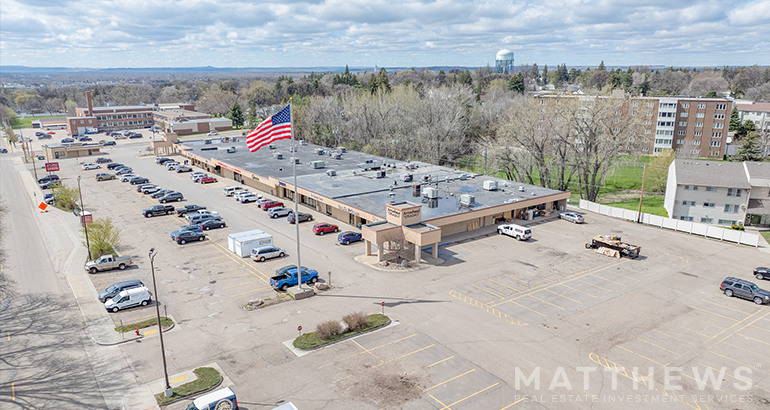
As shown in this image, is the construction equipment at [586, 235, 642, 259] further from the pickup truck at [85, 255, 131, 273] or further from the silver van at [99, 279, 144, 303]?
the pickup truck at [85, 255, 131, 273]

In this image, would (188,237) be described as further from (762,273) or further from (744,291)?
(762,273)

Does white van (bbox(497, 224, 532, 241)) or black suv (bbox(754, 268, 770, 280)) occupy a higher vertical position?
white van (bbox(497, 224, 532, 241))

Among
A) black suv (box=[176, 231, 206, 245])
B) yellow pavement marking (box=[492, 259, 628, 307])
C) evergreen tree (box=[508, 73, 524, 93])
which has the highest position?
evergreen tree (box=[508, 73, 524, 93])

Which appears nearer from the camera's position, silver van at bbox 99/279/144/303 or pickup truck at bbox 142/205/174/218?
silver van at bbox 99/279/144/303

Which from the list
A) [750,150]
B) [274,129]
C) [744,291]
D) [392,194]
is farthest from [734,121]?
[274,129]

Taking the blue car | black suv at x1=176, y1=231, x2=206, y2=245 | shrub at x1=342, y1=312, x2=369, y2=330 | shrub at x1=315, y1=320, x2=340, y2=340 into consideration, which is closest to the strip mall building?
the blue car

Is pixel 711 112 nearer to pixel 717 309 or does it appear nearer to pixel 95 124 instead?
pixel 717 309
